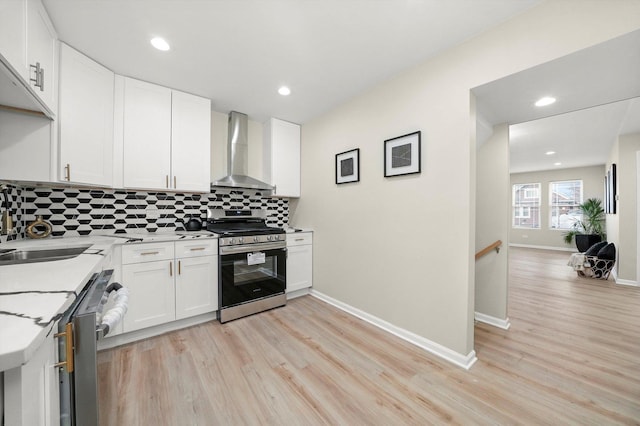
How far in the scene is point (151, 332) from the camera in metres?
2.21

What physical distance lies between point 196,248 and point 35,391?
6.30 ft

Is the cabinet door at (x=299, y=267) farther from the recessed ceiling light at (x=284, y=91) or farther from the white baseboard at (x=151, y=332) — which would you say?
the recessed ceiling light at (x=284, y=91)

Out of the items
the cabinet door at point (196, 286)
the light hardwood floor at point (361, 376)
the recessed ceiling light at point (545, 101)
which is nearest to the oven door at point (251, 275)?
the cabinet door at point (196, 286)

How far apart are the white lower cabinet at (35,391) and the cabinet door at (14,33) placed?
140 cm

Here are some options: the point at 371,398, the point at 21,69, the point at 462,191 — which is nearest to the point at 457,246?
the point at 462,191

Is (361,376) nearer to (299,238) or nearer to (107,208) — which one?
(299,238)

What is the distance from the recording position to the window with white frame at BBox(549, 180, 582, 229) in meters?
7.07

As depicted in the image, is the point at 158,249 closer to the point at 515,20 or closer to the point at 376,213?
the point at 376,213

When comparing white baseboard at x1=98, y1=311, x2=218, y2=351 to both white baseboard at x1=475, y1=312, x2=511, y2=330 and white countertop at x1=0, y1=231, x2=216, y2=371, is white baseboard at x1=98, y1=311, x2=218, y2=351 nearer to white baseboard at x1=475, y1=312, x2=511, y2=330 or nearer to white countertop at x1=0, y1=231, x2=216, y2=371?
white countertop at x1=0, y1=231, x2=216, y2=371

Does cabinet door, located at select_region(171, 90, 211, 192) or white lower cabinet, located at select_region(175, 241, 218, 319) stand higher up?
cabinet door, located at select_region(171, 90, 211, 192)

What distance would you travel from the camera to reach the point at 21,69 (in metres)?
1.27

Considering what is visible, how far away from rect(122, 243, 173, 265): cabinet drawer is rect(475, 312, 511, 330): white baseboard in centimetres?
322

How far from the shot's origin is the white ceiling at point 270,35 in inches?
60.2

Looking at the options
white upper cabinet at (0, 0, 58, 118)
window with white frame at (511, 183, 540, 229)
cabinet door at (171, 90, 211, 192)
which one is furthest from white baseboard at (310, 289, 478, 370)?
window with white frame at (511, 183, 540, 229)
